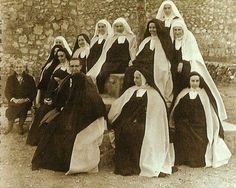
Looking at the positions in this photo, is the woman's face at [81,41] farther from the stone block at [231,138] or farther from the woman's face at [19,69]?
the woman's face at [19,69]

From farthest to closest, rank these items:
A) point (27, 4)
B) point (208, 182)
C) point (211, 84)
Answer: point (27, 4), point (211, 84), point (208, 182)

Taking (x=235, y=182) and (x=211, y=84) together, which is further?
(x=211, y=84)

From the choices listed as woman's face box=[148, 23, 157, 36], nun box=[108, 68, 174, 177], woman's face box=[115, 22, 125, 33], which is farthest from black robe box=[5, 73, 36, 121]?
woman's face box=[148, 23, 157, 36]

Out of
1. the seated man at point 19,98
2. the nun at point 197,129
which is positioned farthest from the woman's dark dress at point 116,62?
the nun at point 197,129

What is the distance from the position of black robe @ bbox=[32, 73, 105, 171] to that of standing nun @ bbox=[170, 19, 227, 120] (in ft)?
3.46

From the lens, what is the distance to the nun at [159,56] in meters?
5.59

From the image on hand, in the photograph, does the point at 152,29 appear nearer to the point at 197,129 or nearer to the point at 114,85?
the point at 114,85

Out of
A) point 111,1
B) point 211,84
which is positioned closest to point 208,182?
point 211,84

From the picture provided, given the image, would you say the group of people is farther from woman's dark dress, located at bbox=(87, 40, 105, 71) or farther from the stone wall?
the stone wall

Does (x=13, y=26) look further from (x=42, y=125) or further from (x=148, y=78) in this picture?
(x=148, y=78)

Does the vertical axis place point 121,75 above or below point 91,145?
above

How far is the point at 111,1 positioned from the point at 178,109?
4.02 meters

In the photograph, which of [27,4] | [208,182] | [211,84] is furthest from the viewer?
[27,4]

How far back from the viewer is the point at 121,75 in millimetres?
5941
